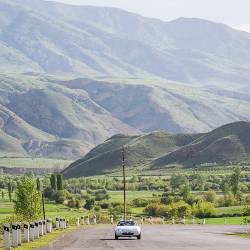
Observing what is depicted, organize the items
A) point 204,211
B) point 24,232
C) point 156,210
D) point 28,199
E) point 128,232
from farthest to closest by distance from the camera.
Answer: point 156,210
point 204,211
point 28,199
point 128,232
point 24,232

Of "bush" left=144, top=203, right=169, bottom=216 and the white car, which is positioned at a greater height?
"bush" left=144, top=203, right=169, bottom=216

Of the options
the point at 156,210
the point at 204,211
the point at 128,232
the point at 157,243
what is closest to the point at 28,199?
the point at 204,211

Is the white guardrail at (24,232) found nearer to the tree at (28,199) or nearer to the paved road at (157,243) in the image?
the paved road at (157,243)

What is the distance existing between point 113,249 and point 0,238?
13.6m

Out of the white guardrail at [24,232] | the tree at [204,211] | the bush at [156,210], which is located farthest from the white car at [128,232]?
the bush at [156,210]

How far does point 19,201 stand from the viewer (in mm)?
136625

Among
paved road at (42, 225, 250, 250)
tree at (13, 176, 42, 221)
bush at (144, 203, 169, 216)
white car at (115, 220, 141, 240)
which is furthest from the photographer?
bush at (144, 203, 169, 216)

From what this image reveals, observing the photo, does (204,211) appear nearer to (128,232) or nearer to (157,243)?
(128,232)

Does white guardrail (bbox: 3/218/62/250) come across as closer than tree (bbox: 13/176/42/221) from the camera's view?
Yes

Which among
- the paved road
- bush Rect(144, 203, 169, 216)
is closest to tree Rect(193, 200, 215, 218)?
bush Rect(144, 203, 169, 216)

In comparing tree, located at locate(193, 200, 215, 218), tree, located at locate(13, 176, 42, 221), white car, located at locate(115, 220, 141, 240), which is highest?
tree, located at locate(13, 176, 42, 221)

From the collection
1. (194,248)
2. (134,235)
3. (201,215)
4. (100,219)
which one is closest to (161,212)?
(201,215)

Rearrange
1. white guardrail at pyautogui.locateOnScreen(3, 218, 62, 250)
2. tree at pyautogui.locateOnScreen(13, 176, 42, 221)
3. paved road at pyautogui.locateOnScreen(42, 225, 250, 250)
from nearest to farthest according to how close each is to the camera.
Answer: white guardrail at pyautogui.locateOnScreen(3, 218, 62, 250)
paved road at pyautogui.locateOnScreen(42, 225, 250, 250)
tree at pyautogui.locateOnScreen(13, 176, 42, 221)

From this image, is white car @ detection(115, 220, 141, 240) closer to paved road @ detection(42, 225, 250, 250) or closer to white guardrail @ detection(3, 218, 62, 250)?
paved road @ detection(42, 225, 250, 250)
